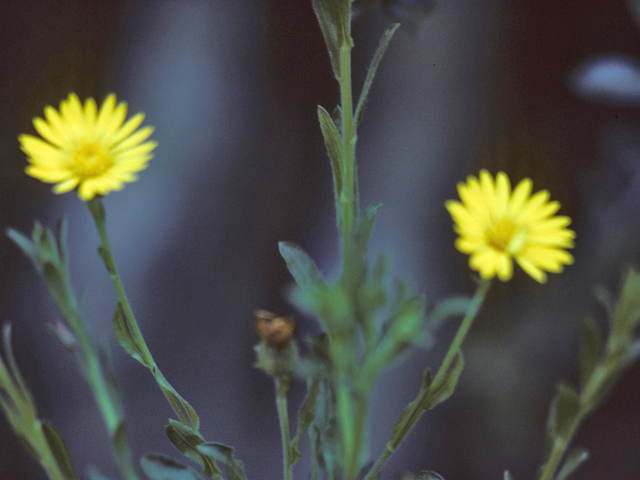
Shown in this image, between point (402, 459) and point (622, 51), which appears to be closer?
point (622, 51)

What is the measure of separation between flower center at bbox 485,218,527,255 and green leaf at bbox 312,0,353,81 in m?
0.15

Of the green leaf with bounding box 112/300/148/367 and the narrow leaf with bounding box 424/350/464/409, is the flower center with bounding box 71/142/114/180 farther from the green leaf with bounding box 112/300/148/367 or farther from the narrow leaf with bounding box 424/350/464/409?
the narrow leaf with bounding box 424/350/464/409

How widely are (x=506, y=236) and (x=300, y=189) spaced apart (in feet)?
1.22

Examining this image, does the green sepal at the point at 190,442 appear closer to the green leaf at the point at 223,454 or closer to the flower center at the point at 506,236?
the green leaf at the point at 223,454

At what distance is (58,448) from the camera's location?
1.23ft

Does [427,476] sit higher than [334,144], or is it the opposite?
[334,144]

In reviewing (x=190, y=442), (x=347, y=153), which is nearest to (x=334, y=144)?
(x=347, y=153)

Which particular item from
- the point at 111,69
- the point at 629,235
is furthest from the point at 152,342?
the point at 629,235

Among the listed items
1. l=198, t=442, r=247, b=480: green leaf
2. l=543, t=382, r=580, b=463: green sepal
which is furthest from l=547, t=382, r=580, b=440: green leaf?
l=198, t=442, r=247, b=480: green leaf

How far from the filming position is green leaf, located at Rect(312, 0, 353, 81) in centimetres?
35

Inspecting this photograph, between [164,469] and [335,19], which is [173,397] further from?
[335,19]

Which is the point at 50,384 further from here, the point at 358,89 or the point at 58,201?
the point at 358,89

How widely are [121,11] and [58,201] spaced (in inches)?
9.0

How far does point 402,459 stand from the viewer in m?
0.74
